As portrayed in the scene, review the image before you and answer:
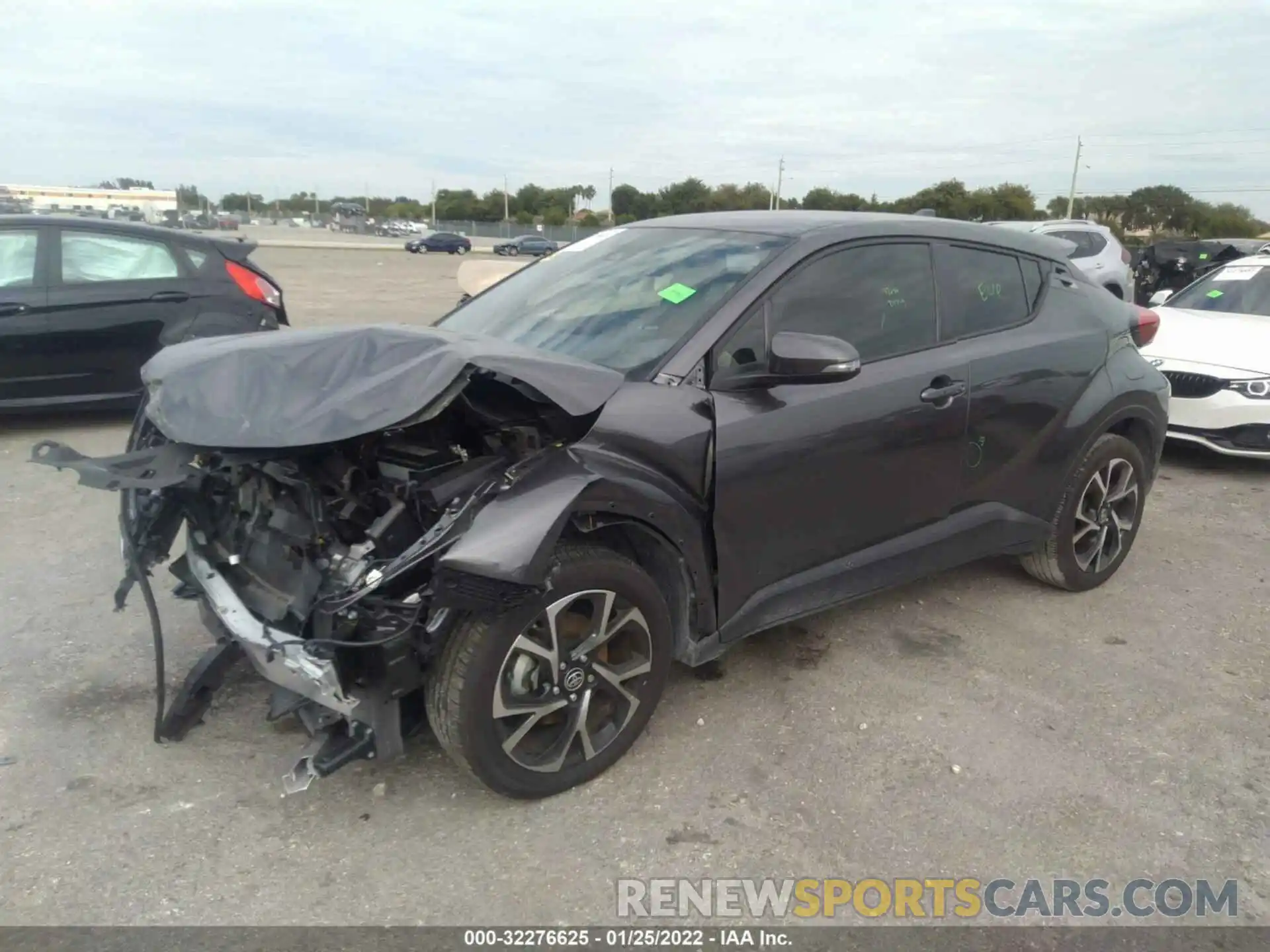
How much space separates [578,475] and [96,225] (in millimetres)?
6205

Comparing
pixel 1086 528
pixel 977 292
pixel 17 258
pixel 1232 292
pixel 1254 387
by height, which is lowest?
pixel 1086 528

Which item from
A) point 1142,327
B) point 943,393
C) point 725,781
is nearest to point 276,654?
point 725,781

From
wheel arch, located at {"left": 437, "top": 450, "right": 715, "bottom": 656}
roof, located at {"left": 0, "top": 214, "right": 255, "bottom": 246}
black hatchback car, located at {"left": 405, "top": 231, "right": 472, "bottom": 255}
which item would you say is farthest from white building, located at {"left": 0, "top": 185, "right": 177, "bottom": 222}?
wheel arch, located at {"left": 437, "top": 450, "right": 715, "bottom": 656}

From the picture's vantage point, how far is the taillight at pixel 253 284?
7547 mm

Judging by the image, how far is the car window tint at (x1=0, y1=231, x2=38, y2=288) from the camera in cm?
681

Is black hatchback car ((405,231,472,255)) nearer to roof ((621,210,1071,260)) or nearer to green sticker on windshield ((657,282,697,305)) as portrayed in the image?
roof ((621,210,1071,260))

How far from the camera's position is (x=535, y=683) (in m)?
2.87

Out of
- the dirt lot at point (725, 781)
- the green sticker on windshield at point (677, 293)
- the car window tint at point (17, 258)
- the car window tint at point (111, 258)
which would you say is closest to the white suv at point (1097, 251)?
the dirt lot at point (725, 781)

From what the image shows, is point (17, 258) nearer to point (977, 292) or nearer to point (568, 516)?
point (568, 516)

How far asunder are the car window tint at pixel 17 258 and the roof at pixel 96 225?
0.09m

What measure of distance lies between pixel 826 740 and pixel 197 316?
5992 millimetres

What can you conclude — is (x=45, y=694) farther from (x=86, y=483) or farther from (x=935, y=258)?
(x=935, y=258)

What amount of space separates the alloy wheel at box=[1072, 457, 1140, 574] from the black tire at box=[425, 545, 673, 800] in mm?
2490

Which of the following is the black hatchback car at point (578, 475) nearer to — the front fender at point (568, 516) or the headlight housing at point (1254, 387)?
the front fender at point (568, 516)
